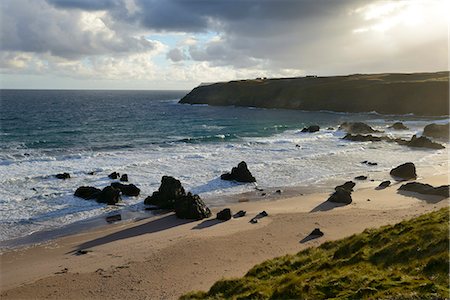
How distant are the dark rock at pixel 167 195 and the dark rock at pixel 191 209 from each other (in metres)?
1.53

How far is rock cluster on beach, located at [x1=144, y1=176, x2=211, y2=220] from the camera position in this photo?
24.5 m

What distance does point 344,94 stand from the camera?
391ft

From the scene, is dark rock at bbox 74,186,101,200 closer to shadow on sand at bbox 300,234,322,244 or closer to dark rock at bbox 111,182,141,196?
dark rock at bbox 111,182,141,196

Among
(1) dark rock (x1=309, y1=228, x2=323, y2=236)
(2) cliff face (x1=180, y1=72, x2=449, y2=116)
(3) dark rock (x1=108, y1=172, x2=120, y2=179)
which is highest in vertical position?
(2) cliff face (x1=180, y1=72, x2=449, y2=116)

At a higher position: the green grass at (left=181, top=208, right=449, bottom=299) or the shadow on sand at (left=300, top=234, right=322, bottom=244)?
the green grass at (left=181, top=208, right=449, bottom=299)

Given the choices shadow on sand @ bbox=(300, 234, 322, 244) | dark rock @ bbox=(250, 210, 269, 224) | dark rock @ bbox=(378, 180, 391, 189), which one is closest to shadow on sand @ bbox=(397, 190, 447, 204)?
dark rock @ bbox=(378, 180, 391, 189)

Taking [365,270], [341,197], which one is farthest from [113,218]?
[365,270]

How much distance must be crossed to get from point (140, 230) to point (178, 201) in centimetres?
365

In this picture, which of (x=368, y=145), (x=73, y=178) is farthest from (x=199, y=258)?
(x=368, y=145)

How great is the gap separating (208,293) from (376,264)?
5.68 meters

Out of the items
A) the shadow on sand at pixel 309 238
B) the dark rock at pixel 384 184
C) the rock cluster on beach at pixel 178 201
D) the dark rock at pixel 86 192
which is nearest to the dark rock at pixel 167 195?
the rock cluster on beach at pixel 178 201

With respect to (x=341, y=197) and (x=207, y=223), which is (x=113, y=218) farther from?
(x=341, y=197)

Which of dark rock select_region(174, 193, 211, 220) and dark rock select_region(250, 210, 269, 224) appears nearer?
dark rock select_region(250, 210, 269, 224)

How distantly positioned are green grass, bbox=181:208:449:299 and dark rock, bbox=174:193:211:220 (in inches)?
343
